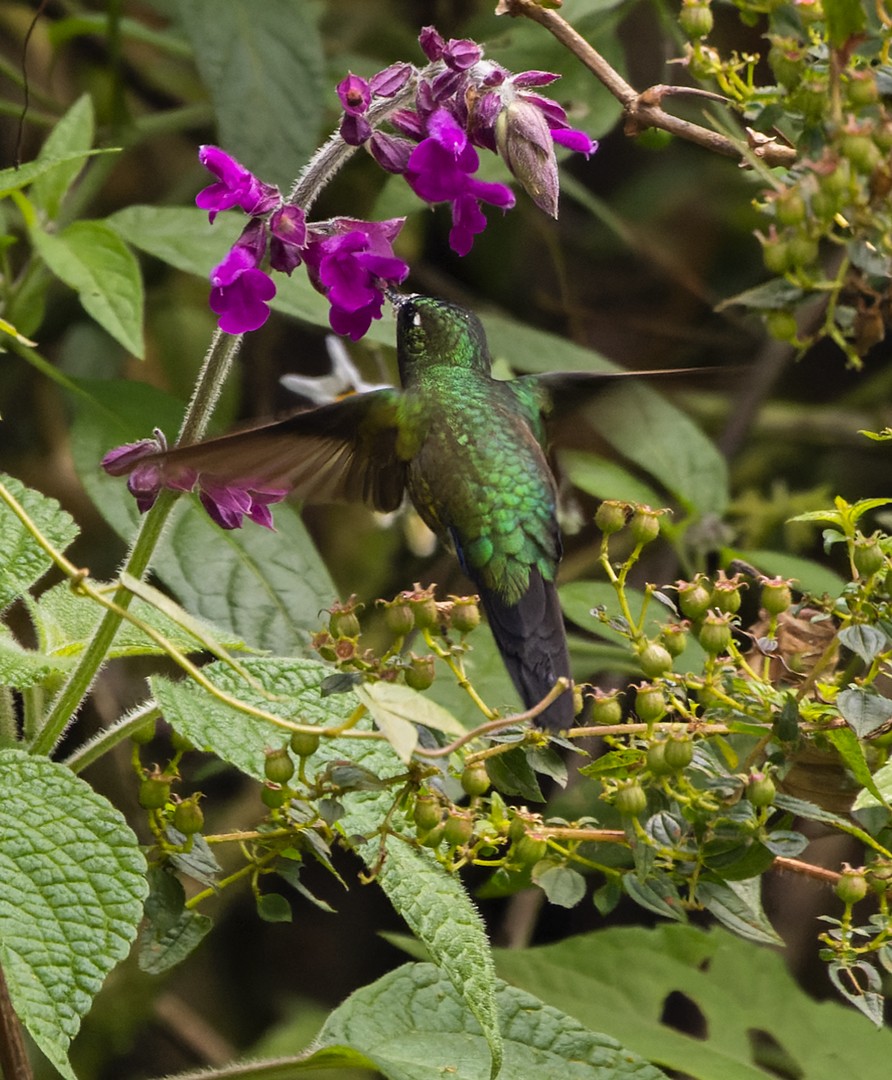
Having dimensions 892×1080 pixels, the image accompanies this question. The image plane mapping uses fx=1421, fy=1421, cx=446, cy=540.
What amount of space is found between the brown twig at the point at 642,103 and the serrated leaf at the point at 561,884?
0.48 metres

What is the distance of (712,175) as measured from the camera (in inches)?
117

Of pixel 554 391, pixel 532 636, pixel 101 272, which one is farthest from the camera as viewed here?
pixel 101 272

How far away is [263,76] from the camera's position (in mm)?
1774

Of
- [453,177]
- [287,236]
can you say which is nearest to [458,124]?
[453,177]

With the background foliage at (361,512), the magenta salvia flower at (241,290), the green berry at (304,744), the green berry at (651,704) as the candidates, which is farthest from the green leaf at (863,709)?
the magenta salvia flower at (241,290)

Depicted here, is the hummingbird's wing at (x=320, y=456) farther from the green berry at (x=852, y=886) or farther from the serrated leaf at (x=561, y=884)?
the green berry at (x=852, y=886)

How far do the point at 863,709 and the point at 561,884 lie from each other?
23 centimetres

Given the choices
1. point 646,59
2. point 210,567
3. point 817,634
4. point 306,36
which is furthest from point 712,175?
point 817,634

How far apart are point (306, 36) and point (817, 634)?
3.82 feet

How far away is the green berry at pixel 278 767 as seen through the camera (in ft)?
2.73

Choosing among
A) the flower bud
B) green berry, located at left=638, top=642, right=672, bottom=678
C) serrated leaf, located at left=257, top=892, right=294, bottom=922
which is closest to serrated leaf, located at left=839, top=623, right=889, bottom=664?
green berry, located at left=638, top=642, right=672, bottom=678

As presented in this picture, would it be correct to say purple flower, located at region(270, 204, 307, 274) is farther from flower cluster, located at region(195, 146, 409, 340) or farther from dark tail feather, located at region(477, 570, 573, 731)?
dark tail feather, located at region(477, 570, 573, 731)

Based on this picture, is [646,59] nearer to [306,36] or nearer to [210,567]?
[306,36]

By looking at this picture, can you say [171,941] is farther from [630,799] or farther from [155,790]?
[630,799]
